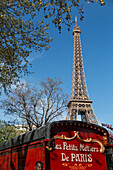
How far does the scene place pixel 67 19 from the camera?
918 cm

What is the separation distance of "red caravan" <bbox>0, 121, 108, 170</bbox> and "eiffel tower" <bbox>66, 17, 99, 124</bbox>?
4048cm

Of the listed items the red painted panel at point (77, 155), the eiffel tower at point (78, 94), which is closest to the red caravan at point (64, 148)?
the red painted panel at point (77, 155)

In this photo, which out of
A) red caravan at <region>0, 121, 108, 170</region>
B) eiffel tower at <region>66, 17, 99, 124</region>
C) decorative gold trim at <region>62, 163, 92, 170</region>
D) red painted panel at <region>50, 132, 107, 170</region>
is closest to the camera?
red caravan at <region>0, 121, 108, 170</region>

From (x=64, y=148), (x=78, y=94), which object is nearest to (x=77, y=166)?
(x=64, y=148)

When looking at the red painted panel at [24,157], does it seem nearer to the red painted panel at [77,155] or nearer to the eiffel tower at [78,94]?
the red painted panel at [77,155]

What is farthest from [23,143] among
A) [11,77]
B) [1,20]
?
[1,20]

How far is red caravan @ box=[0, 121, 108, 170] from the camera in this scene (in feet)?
29.0

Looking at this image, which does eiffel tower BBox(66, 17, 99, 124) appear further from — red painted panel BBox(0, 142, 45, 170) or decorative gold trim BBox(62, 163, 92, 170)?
decorative gold trim BBox(62, 163, 92, 170)

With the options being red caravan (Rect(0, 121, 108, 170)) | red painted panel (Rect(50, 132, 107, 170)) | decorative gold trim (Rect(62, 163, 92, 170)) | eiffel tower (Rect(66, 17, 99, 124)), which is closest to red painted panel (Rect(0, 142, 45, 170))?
red caravan (Rect(0, 121, 108, 170))

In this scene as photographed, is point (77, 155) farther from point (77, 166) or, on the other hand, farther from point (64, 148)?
point (64, 148)

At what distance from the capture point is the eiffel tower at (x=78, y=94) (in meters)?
52.9

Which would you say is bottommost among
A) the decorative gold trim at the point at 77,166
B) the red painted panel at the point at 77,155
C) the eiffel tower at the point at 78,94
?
the decorative gold trim at the point at 77,166

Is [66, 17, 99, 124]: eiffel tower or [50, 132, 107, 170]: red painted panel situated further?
[66, 17, 99, 124]: eiffel tower

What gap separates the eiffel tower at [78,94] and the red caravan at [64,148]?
133ft
